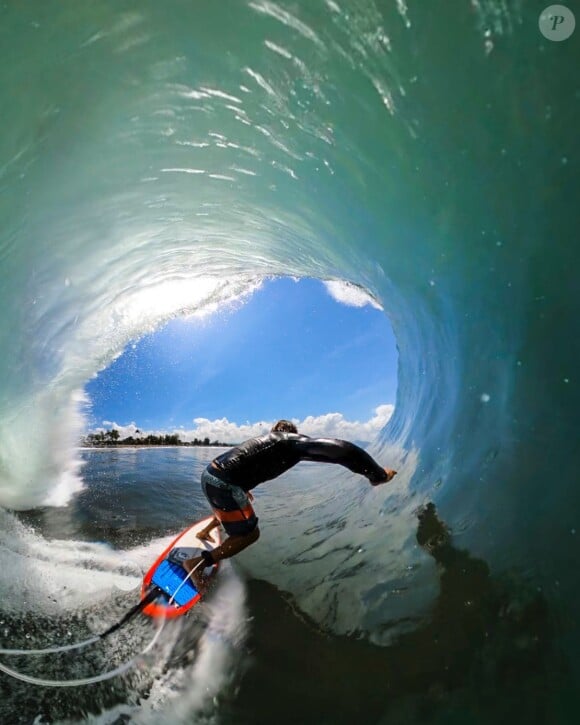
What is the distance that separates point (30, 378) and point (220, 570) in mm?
5867

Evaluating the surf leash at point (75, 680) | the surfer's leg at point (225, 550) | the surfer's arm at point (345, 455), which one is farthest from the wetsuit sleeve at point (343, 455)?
the surf leash at point (75, 680)

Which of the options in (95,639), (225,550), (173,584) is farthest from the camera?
(225,550)

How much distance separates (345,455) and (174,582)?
8.13 feet

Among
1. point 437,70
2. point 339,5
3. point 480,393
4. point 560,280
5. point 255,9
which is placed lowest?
point 480,393

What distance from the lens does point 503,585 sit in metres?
3.40

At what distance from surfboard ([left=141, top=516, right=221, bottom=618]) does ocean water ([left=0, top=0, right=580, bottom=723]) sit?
0.23 metres

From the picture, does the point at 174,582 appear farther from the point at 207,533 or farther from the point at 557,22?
the point at 557,22

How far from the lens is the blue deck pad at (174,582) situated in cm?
465

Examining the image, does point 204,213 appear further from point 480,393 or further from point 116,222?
point 480,393

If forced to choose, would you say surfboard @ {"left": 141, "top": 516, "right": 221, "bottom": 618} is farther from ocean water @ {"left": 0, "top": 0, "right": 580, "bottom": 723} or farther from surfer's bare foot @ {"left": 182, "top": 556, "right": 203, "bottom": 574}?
ocean water @ {"left": 0, "top": 0, "right": 580, "bottom": 723}

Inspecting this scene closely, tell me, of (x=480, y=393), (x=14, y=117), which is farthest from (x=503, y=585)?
(x=14, y=117)

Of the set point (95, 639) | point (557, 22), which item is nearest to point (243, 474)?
point (95, 639)

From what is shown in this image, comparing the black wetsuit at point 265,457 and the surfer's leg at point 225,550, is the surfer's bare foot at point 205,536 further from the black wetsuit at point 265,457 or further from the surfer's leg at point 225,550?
the black wetsuit at point 265,457

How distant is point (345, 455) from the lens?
4809mm
